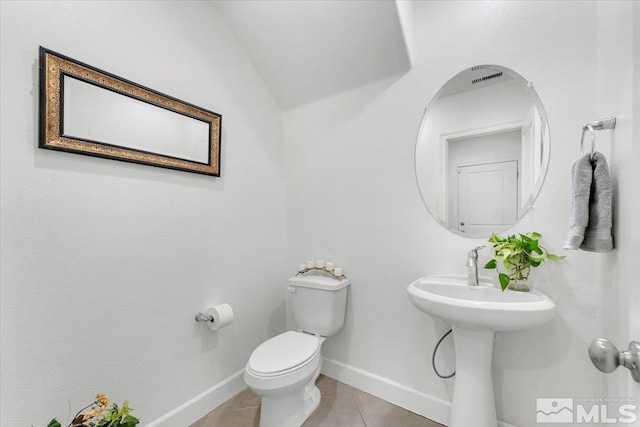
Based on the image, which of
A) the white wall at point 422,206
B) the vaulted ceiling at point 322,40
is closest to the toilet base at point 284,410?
the white wall at point 422,206

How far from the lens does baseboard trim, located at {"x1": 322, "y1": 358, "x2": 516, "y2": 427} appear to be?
154cm

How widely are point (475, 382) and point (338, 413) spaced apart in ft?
2.65

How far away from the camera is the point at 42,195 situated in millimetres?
1111

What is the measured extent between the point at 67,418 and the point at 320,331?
48.9 inches

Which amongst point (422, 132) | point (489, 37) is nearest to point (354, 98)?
point (422, 132)

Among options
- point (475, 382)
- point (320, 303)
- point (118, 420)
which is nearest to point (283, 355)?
point (320, 303)

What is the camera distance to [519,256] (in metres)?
1.26

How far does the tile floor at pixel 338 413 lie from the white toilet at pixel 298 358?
0.09 metres

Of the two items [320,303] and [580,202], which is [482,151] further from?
[320,303]

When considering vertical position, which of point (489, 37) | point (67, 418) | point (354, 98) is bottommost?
point (67, 418)

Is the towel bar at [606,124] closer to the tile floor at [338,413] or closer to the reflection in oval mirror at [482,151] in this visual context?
the reflection in oval mirror at [482,151]

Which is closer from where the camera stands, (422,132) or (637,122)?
(637,122)

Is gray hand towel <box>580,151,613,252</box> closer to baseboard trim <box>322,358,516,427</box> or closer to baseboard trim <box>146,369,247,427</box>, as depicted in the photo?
baseboard trim <box>322,358,516,427</box>

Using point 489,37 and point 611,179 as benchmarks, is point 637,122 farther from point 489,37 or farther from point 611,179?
point 489,37
